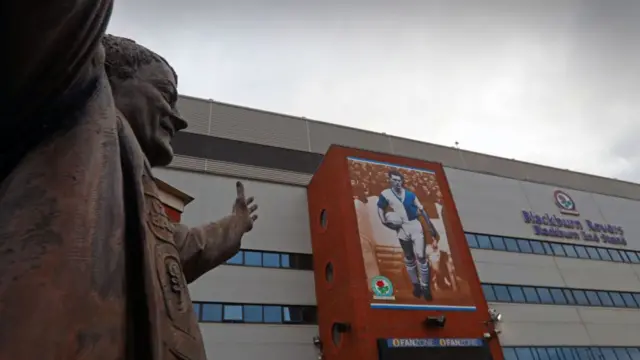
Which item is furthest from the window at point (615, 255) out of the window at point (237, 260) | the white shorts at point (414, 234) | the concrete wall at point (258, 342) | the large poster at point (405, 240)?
the window at point (237, 260)

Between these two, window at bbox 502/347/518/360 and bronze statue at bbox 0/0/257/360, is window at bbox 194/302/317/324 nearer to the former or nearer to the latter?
window at bbox 502/347/518/360

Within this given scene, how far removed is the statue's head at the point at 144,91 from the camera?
1.64 metres

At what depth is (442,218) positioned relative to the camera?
1700cm

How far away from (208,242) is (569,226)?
→ 84.9ft

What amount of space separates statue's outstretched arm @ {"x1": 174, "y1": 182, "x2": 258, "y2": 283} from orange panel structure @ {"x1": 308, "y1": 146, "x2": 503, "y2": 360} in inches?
456

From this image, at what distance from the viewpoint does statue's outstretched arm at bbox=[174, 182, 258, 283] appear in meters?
1.75

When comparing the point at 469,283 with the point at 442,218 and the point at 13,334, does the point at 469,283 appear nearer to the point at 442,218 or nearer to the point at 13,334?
the point at 442,218

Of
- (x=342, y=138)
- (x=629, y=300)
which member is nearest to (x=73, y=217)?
(x=342, y=138)

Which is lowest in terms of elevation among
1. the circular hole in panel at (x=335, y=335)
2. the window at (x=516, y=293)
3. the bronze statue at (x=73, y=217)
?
the bronze statue at (x=73, y=217)

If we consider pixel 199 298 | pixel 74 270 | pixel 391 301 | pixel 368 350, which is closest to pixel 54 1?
pixel 74 270

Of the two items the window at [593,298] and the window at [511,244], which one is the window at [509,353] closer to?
the window at [511,244]

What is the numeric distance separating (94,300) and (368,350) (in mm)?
12666

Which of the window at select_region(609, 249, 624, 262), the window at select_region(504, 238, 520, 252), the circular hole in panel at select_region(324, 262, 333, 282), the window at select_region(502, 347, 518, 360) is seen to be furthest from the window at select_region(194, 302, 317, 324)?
the window at select_region(609, 249, 624, 262)

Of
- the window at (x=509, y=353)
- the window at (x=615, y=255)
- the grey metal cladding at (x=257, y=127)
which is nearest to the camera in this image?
the window at (x=509, y=353)
